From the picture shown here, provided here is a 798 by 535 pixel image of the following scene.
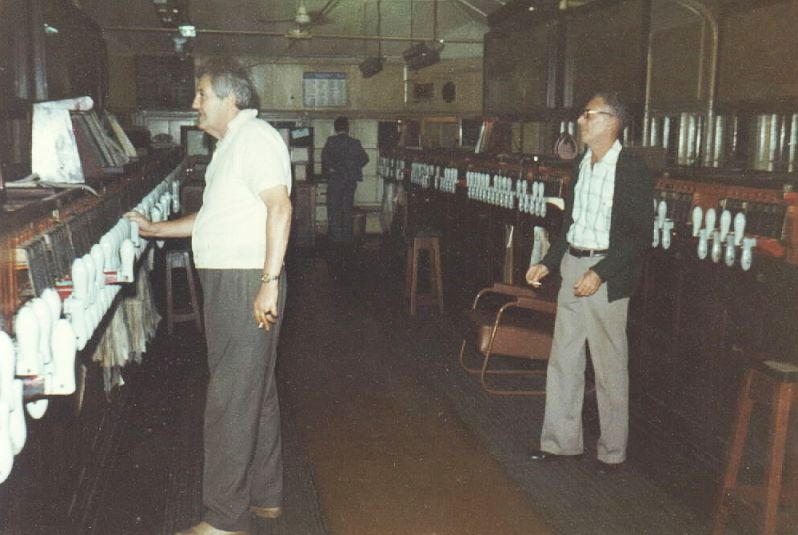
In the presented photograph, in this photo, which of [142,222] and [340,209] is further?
[340,209]

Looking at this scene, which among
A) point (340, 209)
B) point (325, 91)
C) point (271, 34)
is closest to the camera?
point (340, 209)

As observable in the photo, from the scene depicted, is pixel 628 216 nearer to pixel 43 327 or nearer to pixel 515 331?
pixel 515 331

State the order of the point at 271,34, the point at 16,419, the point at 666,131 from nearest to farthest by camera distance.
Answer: the point at 16,419, the point at 666,131, the point at 271,34

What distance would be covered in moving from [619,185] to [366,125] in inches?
425

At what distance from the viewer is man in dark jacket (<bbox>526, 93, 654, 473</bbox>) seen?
329 centimetres

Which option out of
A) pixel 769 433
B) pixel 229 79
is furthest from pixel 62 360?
pixel 769 433

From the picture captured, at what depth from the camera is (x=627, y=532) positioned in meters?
2.99

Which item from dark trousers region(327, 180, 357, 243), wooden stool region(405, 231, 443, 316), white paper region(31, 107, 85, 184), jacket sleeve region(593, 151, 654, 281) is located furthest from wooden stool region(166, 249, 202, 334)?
dark trousers region(327, 180, 357, 243)

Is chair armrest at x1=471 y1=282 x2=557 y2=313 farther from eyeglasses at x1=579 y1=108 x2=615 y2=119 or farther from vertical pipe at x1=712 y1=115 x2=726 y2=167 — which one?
vertical pipe at x1=712 y1=115 x2=726 y2=167

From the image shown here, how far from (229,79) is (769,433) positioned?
6.64ft

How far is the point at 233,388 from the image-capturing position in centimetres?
275

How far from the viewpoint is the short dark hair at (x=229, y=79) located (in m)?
2.71

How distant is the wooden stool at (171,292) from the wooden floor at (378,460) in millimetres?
167

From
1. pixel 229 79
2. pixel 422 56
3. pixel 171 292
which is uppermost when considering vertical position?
pixel 422 56
